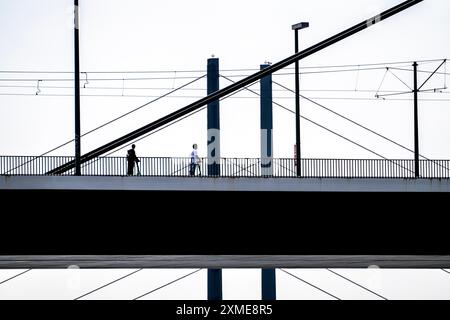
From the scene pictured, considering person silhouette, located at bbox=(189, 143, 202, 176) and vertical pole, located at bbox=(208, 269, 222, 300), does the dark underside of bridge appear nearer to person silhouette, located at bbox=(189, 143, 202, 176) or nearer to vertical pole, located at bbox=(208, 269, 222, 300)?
person silhouette, located at bbox=(189, 143, 202, 176)

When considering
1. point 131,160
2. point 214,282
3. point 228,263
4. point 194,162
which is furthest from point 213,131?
point 228,263

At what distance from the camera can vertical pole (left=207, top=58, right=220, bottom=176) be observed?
99.9 ft

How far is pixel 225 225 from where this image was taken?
17.9m

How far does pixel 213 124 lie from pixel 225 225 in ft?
57.3

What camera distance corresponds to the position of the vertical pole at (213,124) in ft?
99.9

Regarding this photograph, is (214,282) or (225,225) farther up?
(225,225)

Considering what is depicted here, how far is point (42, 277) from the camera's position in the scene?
700 inches

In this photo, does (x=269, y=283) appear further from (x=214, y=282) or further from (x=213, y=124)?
(x=213, y=124)

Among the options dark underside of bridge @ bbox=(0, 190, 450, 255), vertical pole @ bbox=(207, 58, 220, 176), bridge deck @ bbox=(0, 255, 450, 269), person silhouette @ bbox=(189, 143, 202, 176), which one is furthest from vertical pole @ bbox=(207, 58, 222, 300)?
dark underside of bridge @ bbox=(0, 190, 450, 255)

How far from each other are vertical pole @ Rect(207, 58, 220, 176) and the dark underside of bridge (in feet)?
37.2

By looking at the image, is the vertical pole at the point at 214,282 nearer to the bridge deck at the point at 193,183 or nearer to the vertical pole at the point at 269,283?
the vertical pole at the point at 269,283

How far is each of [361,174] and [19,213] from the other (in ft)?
37.9
